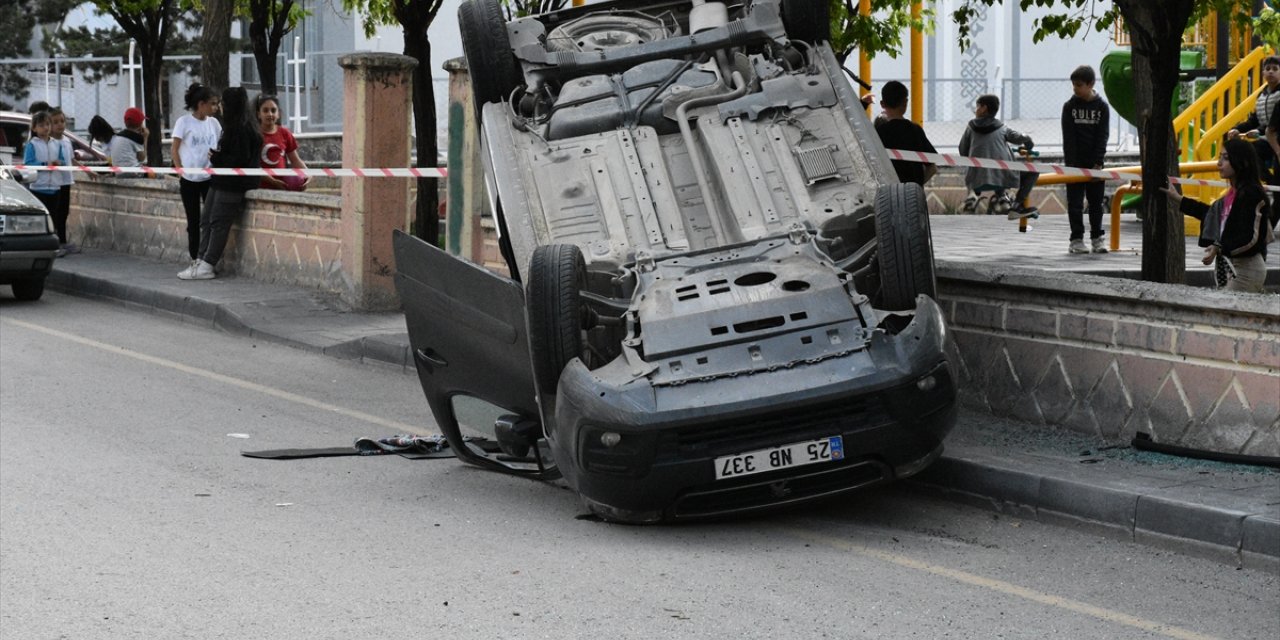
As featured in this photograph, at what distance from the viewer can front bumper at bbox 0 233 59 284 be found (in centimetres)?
1505

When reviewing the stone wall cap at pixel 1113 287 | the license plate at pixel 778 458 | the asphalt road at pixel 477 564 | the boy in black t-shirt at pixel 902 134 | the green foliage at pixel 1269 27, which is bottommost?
the asphalt road at pixel 477 564

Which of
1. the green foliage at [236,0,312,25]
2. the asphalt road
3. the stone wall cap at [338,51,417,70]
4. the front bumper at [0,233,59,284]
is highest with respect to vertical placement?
the green foliage at [236,0,312,25]

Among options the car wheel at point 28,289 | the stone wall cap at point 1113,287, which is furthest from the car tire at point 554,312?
the car wheel at point 28,289

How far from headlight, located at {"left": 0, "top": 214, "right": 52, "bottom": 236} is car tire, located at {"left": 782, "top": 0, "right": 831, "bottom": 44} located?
8847 mm

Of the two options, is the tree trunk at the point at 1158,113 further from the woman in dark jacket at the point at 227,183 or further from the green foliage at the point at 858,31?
the woman in dark jacket at the point at 227,183

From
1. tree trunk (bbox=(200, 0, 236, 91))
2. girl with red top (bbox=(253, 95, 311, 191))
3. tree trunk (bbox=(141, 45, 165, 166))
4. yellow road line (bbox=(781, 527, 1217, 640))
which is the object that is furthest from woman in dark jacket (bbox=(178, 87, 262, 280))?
yellow road line (bbox=(781, 527, 1217, 640))

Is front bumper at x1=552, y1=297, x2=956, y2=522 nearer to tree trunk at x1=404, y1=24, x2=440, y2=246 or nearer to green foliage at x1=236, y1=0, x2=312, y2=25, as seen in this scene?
tree trunk at x1=404, y1=24, x2=440, y2=246

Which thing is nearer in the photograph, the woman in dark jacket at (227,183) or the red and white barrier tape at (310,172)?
the red and white barrier tape at (310,172)

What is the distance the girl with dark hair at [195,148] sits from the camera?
1655cm

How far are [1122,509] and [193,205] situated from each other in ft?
39.0

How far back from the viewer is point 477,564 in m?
6.52

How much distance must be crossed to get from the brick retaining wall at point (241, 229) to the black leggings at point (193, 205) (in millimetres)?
355

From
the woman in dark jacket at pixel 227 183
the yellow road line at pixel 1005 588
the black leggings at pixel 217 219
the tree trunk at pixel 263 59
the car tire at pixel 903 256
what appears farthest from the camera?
the tree trunk at pixel 263 59

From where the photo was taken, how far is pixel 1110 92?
20.3m
